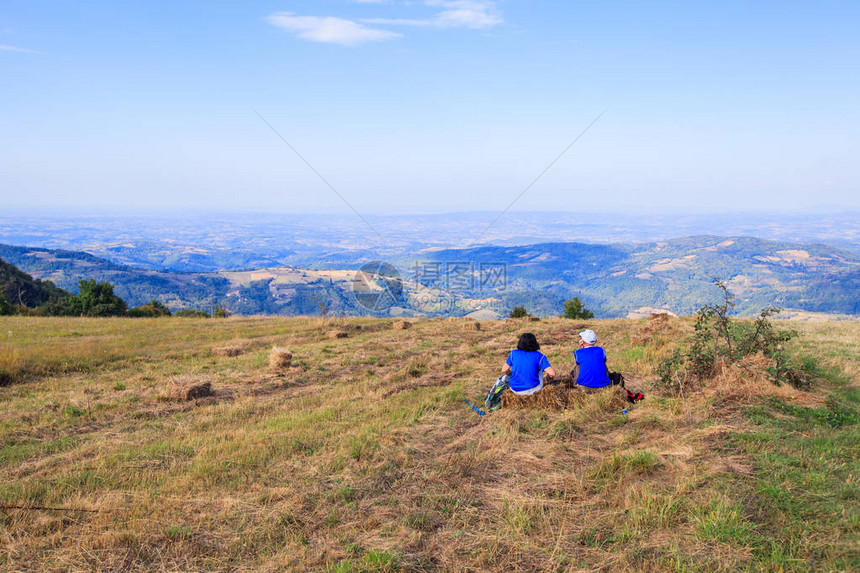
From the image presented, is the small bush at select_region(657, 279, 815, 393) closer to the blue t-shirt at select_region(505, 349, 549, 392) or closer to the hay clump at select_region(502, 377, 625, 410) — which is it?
the hay clump at select_region(502, 377, 625, 410)

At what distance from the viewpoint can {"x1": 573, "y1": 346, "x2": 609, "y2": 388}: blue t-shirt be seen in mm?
8531

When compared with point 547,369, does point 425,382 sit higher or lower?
lower

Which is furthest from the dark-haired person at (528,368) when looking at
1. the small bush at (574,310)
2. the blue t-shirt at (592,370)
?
the small bush at (574,310)

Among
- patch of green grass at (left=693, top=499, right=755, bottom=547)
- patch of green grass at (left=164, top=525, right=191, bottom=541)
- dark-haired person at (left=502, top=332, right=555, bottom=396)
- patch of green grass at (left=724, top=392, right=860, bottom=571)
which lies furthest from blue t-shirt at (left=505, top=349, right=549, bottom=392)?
patch of green grass at (left=164, top=525, right=191, bottom=541)

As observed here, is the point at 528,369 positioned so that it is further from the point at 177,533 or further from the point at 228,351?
the point at 228,351

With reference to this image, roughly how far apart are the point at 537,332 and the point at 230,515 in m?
16.3

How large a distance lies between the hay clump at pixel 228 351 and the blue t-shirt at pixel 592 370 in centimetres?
1405

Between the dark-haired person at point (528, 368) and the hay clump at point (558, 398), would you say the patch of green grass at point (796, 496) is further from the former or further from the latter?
the dark-haired person at point (528, 368)

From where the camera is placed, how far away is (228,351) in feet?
57.2

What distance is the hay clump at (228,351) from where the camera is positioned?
17312 millimetres

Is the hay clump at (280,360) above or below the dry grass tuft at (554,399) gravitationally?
below

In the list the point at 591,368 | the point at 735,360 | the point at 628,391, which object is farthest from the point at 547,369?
the point at 735,360

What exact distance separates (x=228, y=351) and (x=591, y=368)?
14482mm

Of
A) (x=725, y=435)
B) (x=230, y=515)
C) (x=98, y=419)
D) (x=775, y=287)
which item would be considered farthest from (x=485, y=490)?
(x=775, y=287)
